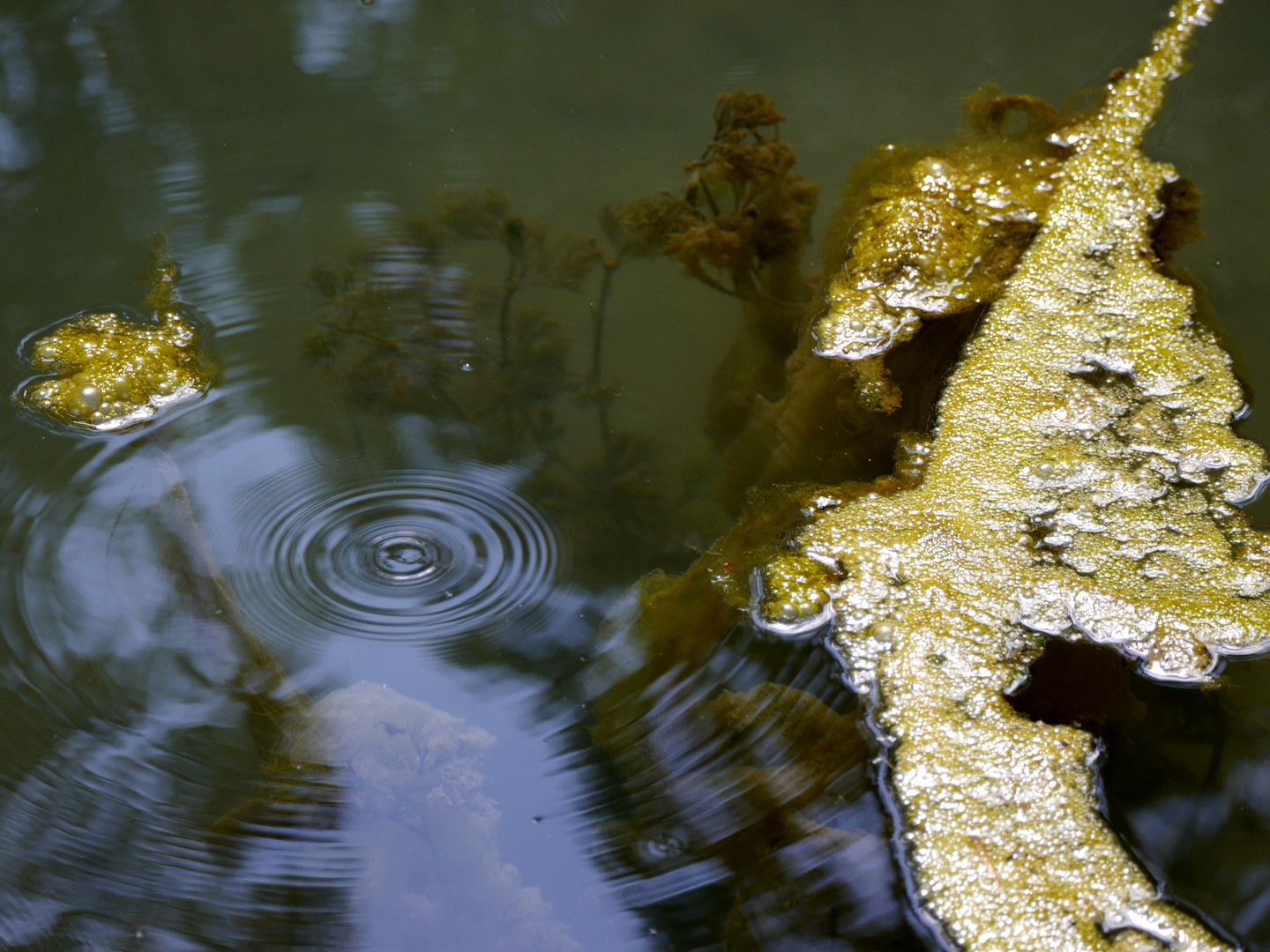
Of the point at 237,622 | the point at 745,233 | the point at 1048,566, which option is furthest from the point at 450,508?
the point at 1048,566

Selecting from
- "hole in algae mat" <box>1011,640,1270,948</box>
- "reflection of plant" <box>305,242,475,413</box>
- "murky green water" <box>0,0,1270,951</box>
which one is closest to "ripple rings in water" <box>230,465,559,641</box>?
"murky green water" <box>0,0,1270,951</box>

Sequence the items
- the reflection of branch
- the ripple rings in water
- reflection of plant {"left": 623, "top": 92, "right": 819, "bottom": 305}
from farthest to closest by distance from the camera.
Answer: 1. reflection of plant {"left": 623, "top": 92, "right": 819, "bottom": 305}
2. the ripple rings in water
3. the reflection of branch

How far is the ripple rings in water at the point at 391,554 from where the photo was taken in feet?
4.61

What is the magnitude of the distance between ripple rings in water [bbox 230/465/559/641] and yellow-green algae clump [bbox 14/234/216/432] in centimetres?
31

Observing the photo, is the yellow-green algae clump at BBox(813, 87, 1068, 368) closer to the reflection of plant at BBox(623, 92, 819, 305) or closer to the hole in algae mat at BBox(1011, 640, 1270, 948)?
the reflection of plant at BBox(623, 92, 819, 305)

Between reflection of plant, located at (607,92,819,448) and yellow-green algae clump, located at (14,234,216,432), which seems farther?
reflection of plant, located at (607,92,819,448)

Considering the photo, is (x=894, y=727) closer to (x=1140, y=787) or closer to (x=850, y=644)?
(x=850, y=644)

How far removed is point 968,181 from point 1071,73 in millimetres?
634

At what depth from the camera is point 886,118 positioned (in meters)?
2.18

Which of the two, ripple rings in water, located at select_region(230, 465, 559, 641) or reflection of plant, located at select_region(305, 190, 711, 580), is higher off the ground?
reflection of plant, located at select_region(305, 190, 711, 580)

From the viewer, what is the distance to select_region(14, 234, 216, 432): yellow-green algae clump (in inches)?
63.7

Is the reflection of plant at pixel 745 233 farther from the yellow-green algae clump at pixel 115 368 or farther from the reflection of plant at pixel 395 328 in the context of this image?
the yellow-green algae clump at pixel 115 368

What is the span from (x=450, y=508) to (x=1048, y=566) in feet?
3.10

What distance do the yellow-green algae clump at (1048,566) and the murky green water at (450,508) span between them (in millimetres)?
56
